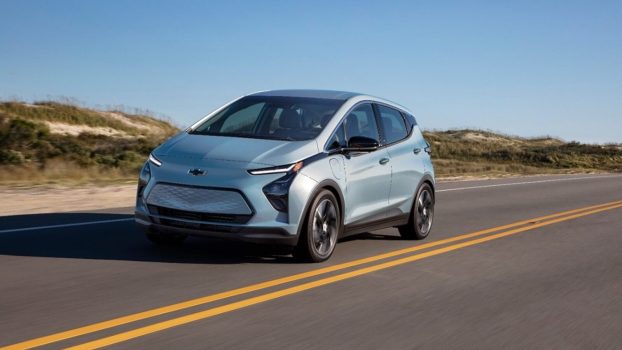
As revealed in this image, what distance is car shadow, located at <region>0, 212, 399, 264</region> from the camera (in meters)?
9.15

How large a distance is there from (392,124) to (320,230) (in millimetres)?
2463

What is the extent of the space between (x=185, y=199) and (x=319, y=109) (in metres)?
2.04

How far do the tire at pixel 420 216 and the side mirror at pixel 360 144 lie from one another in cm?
188

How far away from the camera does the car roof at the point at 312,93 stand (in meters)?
10.2

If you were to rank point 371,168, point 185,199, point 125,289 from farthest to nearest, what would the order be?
point 371,168
point 185,199
point 125,289

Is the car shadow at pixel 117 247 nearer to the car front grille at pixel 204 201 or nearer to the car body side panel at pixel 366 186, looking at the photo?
the car front grille at pixel 204 201

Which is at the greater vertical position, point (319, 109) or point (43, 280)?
point (319, 109)

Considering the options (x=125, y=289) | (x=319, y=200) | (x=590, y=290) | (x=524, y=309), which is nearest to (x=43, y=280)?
(x=125, y=289)

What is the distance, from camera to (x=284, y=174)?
860cm

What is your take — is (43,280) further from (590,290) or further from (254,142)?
(590,290)

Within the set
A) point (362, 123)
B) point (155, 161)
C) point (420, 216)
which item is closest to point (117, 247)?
point (155, 161)

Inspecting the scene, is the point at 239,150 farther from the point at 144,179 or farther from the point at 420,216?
the point at 420,216

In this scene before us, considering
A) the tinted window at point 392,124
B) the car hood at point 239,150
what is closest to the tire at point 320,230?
the car hood at point 239,150

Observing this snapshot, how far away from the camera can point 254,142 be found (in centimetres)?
905
